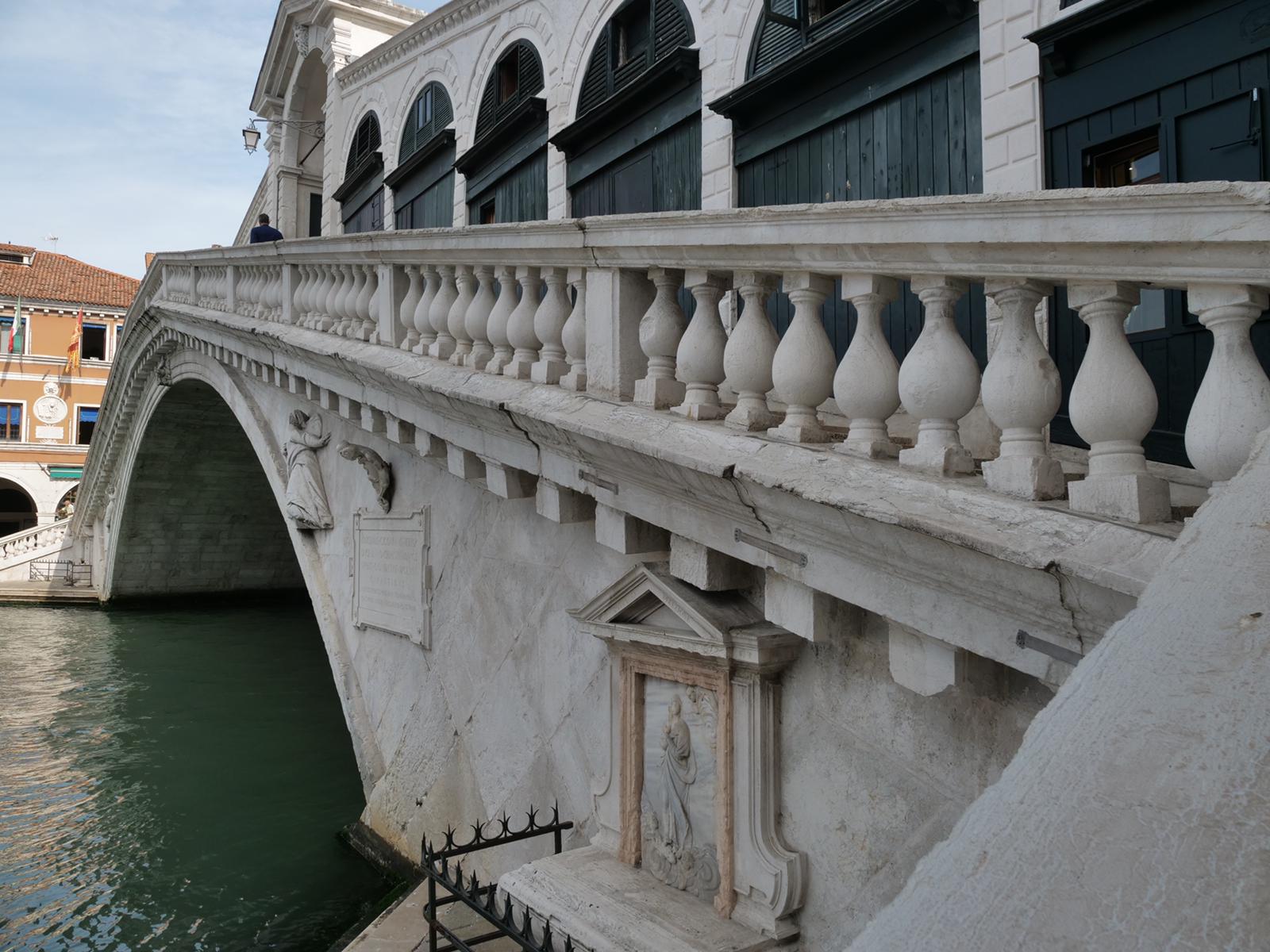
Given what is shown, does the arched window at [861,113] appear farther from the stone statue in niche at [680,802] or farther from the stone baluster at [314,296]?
the stone baluster at [314,296]

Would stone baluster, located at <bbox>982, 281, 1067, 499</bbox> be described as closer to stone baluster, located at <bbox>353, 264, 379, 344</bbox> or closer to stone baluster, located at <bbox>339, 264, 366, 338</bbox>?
stone baluster, located at <bbox>353, 264, 379, 344</bbox>

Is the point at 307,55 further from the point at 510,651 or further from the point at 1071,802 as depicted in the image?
the point at 1071,802

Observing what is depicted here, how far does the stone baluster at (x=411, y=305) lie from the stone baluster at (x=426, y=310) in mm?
131

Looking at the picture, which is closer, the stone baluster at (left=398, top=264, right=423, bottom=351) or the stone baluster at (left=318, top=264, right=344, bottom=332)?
the stone baluster at (left=398, top=264, right=423, bottom=351)

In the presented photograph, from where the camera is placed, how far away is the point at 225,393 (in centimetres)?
1154

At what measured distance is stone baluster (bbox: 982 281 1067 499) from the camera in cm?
223

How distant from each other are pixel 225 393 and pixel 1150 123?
32.8 ft

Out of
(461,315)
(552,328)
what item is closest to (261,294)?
(461,315)

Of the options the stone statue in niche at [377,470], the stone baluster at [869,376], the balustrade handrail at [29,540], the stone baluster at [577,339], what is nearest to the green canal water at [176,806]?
the stone statue in niche at [377,470]

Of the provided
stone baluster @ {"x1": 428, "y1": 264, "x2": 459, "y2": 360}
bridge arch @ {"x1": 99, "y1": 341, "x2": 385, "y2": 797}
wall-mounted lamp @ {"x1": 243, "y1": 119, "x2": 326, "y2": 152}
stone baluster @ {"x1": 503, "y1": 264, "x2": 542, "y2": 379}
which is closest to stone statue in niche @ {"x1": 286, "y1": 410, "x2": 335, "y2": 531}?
stone baluster @ {"x1": 428, "y1": 264, "x2": 459, "y2": 360}

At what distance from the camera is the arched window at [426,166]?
38.2ft

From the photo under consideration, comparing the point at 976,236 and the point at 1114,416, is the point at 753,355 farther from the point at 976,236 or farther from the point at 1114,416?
the point at 1114,416

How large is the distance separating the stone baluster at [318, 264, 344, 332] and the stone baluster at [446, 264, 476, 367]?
2120mm

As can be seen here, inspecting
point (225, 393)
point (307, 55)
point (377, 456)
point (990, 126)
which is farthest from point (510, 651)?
point (307, 55)
